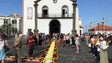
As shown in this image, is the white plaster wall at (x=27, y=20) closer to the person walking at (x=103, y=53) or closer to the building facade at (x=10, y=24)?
the building facade at (x=10, y=24)

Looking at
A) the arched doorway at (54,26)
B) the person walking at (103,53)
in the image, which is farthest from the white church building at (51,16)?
the person walking at (103,53)

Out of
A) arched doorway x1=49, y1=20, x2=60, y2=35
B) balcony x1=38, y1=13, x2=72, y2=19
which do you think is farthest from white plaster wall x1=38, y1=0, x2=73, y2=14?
arched doorway x1=49, y1=20, x2=60, y2=35

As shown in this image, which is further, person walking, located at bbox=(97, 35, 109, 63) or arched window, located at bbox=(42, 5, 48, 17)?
arched window, located at bbox=(42, 5, 48, 17)

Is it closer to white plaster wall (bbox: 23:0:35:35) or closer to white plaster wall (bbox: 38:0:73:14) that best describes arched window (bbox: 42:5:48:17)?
white plaster wall (bbox: 38:0:73:14)

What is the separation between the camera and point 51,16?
74.7 meters

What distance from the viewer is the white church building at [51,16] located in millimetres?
73938

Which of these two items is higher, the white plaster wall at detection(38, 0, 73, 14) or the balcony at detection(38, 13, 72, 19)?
the white plaster wall at detection(38, 0, 73, 14)

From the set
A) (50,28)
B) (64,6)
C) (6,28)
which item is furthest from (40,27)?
(6,28)

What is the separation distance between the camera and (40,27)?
243 feet

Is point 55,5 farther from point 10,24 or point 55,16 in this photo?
point 10,24

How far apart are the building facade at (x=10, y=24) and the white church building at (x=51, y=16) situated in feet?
176

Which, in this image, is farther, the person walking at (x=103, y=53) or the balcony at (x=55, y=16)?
the balcony at (x=55, y=16)

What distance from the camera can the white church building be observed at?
7394cm

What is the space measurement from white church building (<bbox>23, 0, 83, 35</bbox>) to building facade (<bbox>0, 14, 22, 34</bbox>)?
53.6 m
